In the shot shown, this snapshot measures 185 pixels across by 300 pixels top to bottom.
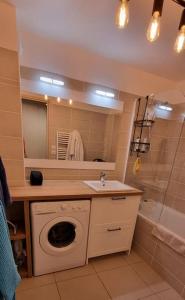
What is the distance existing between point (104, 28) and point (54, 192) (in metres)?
1.61

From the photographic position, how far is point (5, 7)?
49.7 inches

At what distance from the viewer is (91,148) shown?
2.14 metres

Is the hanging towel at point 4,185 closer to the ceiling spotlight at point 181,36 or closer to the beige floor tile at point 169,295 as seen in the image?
the ceiling spotlight at point 181,36

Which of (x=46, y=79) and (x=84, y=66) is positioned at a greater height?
(x=84, y=66)

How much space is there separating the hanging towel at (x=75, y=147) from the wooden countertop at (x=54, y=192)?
0.36 meters

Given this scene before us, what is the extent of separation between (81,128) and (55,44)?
3.17 ft

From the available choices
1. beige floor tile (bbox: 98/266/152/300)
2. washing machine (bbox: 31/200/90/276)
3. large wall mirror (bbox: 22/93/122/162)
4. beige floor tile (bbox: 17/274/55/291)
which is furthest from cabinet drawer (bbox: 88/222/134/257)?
large wall mirror (bbox: 22/93/122/162)

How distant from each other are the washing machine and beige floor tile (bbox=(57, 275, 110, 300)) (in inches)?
6.3

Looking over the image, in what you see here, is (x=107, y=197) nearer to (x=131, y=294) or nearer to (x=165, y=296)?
(x=131, y=294)

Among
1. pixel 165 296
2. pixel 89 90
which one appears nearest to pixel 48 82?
pixel 89 90

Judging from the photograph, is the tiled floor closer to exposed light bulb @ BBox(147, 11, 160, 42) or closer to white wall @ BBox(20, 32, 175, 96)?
exposed light bulb @ BBox(147, 11, 160, 42)

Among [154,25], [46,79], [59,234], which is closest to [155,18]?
[154,25]

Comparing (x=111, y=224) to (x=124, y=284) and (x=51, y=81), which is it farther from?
(x=51, y=81)

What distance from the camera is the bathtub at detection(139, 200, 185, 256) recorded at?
5.23 feet
